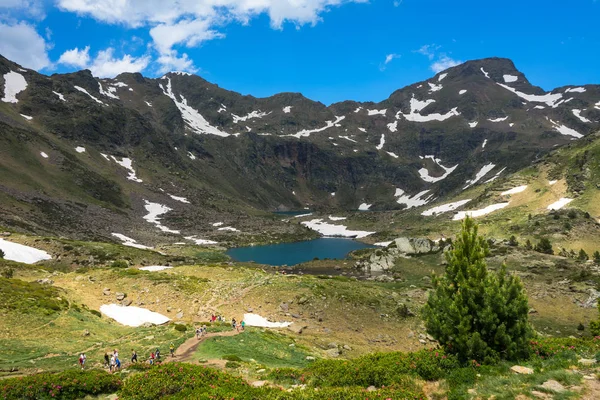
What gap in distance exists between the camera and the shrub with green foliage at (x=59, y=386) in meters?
15.3

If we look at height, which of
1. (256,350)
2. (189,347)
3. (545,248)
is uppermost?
(189,347)

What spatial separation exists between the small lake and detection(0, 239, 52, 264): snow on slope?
63372 millimetres

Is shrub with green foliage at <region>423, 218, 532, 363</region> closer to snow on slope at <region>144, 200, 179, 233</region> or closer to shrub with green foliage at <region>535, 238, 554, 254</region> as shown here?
shrub with green foliage at <region>535, 238, 554, 254</region>

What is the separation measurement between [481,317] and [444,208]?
186 meters

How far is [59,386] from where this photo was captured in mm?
16203

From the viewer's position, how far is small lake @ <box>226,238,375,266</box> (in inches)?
5089

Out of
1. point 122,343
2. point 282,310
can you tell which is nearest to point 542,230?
point 282,310

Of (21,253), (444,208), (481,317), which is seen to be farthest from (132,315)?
(444,208)

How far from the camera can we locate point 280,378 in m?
18.7

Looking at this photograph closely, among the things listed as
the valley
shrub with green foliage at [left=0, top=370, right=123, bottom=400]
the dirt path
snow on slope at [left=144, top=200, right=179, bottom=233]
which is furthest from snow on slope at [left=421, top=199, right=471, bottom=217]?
shrub with green foliage at [left=0, top=370, right=123, bottom=400]

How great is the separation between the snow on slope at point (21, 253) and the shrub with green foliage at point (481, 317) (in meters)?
74.3

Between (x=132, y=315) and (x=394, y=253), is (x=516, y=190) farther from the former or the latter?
(x=132, y=315)

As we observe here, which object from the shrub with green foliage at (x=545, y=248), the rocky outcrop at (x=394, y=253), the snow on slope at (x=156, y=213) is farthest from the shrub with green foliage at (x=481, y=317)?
the snow on slope at (x=156, y=213)

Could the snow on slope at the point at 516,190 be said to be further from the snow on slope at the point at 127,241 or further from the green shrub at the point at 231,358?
the green shrub at the point at 231,358
